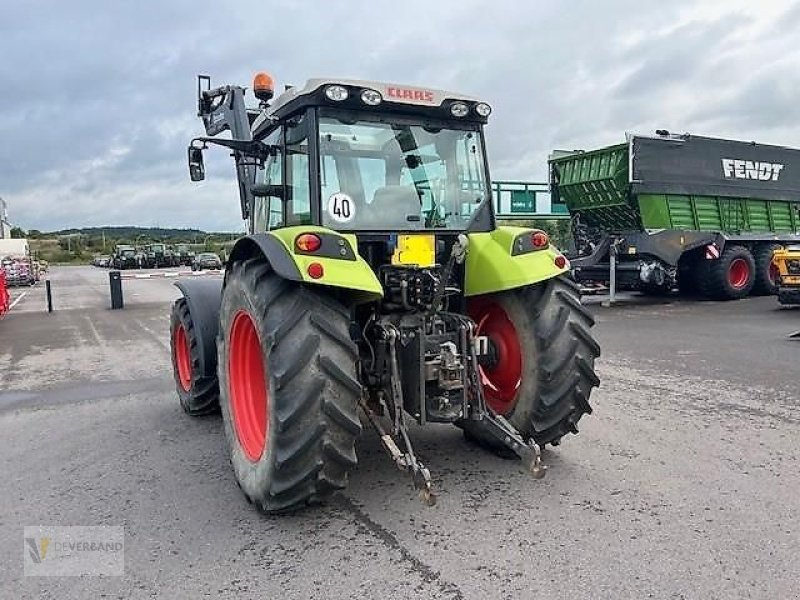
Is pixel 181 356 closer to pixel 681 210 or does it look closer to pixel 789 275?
pixel 789 275

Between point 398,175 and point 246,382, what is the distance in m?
1.59

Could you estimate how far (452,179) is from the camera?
443cm

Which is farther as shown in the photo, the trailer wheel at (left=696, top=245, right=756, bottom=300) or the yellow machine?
the trailer wheel at (left=696, top=245, right=756, bottom=300)

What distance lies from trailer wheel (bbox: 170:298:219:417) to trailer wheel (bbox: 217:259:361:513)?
190cm

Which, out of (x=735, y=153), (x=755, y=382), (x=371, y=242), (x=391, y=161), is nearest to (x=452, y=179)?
(x=391, y=161)

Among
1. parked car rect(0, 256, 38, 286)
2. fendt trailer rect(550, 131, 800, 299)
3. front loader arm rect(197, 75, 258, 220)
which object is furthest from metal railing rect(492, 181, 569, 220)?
parked car rect(0, 256, 38, 286)

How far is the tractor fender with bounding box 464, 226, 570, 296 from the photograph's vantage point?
4004mm

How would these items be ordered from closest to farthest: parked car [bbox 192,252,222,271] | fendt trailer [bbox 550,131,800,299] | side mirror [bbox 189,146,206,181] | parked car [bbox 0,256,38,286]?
side mirror [bbox 189,146,206,181], fendt trailer [bbox 550,131,800,299], parked car [bbox 0,256,38,286], parked car [bbox 192,252,222,271]

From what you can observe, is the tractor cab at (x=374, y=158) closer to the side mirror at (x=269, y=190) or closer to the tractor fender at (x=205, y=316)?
the side mirror at (x=269, y=190)

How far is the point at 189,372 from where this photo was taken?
19.5 ft

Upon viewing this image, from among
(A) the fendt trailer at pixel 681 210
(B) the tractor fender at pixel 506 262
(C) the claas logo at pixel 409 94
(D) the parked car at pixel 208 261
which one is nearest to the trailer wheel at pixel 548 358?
(B) the tractor fender at pixel 506 262

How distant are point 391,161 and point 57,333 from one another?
379 inches

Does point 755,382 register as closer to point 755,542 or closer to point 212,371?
point 755,542
